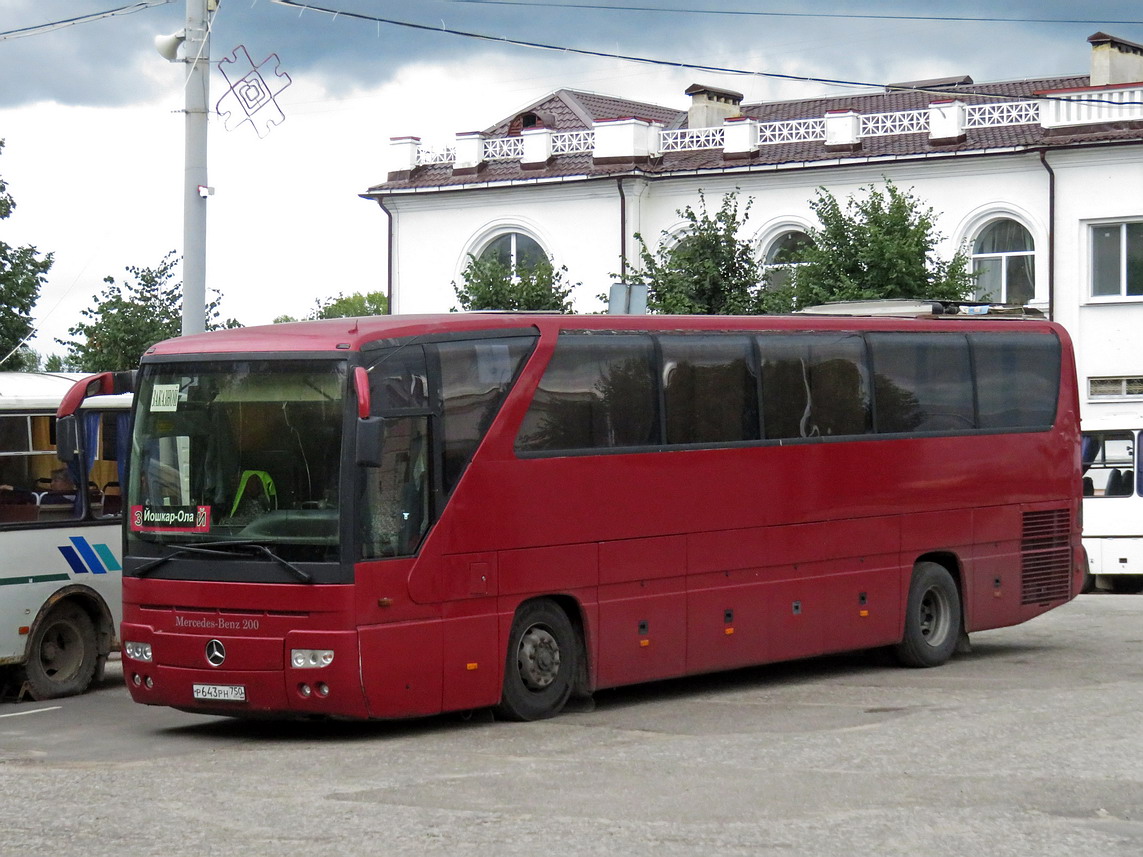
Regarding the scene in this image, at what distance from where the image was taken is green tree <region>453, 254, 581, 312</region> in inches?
1647

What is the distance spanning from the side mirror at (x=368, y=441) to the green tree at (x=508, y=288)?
29.2m

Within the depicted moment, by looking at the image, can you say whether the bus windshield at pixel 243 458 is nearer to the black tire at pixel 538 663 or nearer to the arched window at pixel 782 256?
the black tire at pixel 538 663

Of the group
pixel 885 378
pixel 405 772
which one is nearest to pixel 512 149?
pixel 885 378

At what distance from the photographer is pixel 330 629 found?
1200 centimetres

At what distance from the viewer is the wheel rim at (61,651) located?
51.5ft

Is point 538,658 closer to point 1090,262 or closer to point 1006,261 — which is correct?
point 1090,262

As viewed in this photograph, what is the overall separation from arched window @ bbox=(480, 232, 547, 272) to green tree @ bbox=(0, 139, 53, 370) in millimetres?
10929

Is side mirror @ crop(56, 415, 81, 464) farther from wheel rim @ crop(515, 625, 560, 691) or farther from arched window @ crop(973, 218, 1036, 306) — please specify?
arched window @ crop(973, 218, 1036, 306)

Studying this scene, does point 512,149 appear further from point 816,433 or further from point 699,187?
point 816,433

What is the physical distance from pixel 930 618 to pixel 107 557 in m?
7.59

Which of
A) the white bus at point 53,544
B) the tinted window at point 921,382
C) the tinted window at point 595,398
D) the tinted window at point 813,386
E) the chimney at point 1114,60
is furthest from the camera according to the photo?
the chimney at point 1114,60

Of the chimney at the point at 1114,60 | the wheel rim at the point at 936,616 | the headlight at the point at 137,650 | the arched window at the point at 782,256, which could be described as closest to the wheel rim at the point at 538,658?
the headlight at the point at 137,650

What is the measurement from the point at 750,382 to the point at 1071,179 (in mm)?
26868

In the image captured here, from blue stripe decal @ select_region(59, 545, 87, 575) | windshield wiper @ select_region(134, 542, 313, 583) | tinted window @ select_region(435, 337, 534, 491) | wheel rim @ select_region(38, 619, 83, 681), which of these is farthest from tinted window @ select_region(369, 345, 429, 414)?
wheel rim @ select_region(38, 619, 83, 681)
